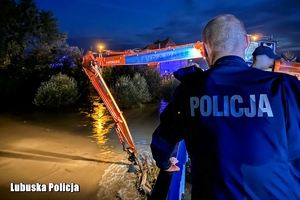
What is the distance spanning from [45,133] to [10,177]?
13.2 ft

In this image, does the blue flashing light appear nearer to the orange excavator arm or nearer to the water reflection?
the orange excavator arm

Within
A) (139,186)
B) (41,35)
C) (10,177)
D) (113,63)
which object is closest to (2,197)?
(10,177)

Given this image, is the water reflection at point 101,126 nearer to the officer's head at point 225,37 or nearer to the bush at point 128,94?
the bush at point 128,94

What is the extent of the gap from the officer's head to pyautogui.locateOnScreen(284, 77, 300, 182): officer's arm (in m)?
0.31

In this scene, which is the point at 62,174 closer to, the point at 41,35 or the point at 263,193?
the point at 263,193

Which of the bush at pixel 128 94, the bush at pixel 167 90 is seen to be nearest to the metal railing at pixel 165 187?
the bush at pixel 128 94

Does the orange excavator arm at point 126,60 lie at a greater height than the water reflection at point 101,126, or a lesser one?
greater

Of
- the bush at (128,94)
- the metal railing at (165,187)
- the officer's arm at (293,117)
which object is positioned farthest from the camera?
the bush at (128,94)

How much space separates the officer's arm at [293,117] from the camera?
119cm

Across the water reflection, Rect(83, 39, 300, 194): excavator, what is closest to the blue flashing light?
Rect(83, 39, 300, 194): excavator

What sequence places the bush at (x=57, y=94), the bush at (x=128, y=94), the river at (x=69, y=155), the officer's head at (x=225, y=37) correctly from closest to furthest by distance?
the officer's head at (x=225, y=37) → the river at (x=69, y=155) → the bush at (x=128, y=94) → the bush at (x=57, y=94)

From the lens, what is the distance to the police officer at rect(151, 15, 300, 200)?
3.92ft

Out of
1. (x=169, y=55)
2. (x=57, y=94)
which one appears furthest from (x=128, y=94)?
(x=169, y=55)

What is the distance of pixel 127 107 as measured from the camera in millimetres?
15648
